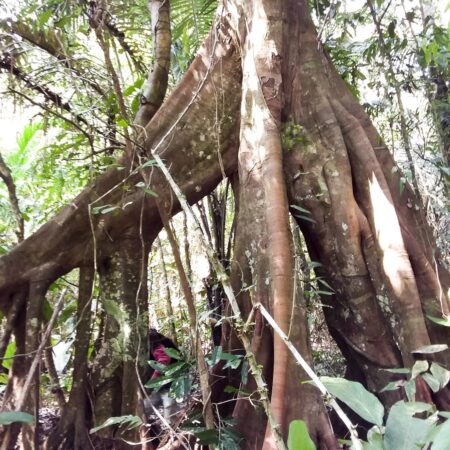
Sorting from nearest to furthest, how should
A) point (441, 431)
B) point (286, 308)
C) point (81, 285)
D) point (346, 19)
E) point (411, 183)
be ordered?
point (441, 431), point (286, 308), point (81, 285), point (411, 183), point (346, 19)

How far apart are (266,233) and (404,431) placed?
1.56 m

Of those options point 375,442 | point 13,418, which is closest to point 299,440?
point 375,442

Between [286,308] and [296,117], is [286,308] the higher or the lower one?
the lower one

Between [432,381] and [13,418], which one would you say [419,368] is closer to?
[432,381]

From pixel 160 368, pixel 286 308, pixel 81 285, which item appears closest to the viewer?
pixel 286 308

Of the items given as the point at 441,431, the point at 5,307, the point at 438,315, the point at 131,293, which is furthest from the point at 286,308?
the point at 5,307

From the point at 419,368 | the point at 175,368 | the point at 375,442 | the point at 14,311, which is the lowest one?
the point at 375,442

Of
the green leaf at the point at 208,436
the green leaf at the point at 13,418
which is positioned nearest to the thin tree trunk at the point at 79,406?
the green leaf at the point at 208,436

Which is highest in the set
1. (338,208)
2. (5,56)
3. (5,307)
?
(5,56)

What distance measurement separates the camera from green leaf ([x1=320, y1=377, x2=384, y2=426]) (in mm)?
1062

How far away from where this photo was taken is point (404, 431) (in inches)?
39.9

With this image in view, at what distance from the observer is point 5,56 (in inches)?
128

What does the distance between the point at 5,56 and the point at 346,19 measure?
2472mm

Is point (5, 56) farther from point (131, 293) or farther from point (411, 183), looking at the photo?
point (411, 183)
